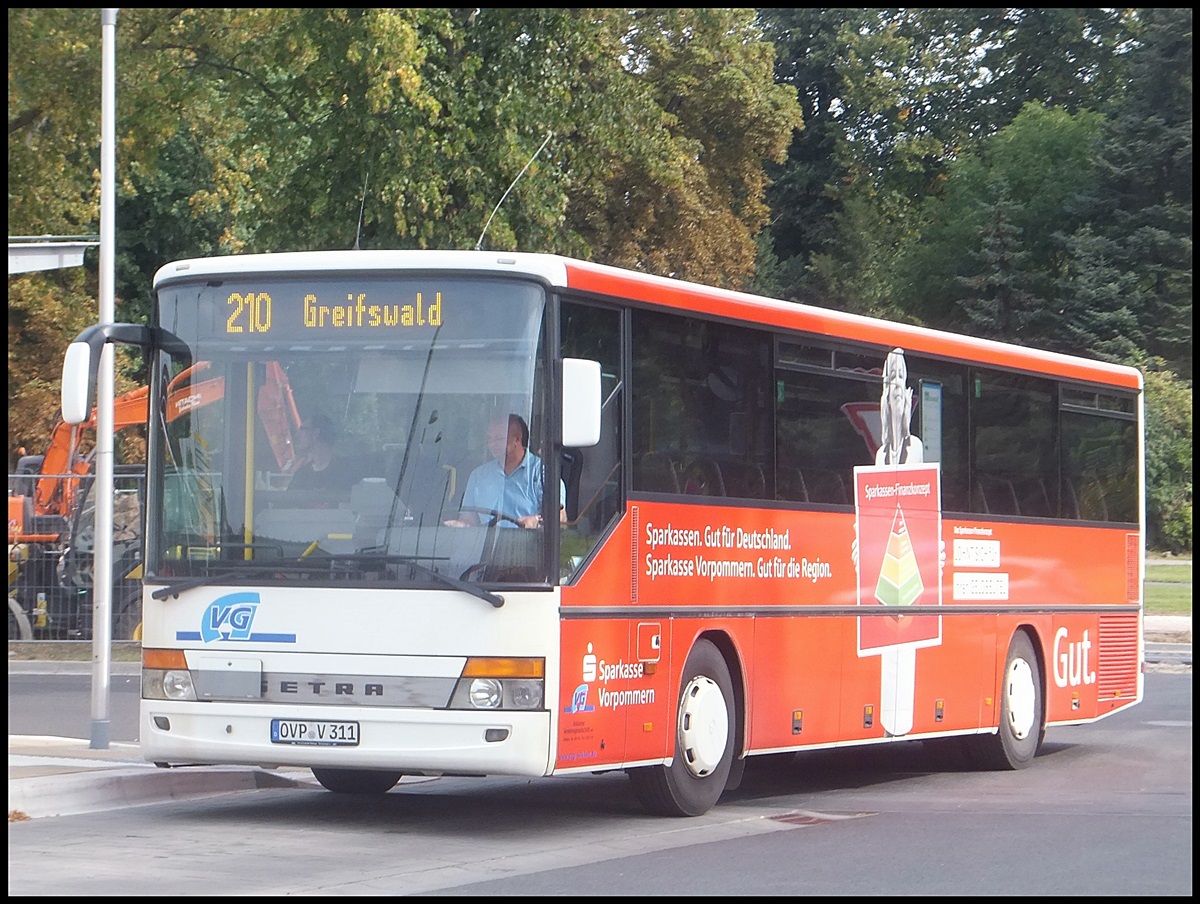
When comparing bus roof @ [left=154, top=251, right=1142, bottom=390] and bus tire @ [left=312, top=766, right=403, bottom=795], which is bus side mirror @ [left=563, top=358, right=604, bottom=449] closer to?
bus roof @ [left=154, top=251, right=1142, bottom=390]

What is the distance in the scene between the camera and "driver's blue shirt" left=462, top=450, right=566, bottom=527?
Answer: 10.6 metres

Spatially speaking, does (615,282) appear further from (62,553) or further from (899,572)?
(62,553)

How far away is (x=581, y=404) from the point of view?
414 inches

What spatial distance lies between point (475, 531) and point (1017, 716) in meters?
7.02

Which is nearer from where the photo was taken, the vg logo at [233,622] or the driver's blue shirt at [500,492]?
the driver's blue shirt at [500,492]

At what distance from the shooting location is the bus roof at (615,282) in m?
10.8

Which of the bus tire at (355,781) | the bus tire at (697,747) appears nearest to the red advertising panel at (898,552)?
the bus tire at (697,747)

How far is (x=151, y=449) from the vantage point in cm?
1133

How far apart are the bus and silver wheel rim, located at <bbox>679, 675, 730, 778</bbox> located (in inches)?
0.7

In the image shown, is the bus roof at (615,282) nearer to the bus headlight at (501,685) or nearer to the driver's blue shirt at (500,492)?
the driver's blue shirt at (500,492)

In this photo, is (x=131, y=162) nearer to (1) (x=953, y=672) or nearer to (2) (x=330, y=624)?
(1) (x=953, y=672)

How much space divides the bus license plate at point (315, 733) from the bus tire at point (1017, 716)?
22.3 ft

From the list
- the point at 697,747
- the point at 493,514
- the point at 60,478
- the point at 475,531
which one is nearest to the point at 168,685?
the point at 475,531

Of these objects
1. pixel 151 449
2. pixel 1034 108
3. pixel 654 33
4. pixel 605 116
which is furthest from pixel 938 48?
pixel 151 449
